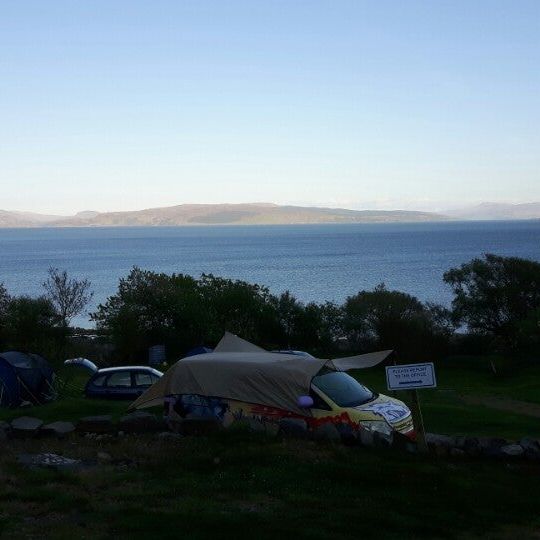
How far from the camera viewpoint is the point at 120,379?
21.9 metres

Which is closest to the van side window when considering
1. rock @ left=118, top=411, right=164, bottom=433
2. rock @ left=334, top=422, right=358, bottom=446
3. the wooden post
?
rock @ left=334, top=422, right=358, bottom=446

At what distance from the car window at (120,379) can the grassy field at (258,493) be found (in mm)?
9480

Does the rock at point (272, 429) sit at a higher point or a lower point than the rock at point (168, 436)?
higher

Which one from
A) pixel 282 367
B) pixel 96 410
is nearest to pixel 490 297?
pixel 96 410

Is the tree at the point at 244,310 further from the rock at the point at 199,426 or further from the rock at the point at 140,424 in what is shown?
the rock at the point at 199,426

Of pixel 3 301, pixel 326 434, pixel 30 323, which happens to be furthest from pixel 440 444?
pixel 3 301

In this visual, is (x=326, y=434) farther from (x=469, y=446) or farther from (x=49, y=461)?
(x=49, y=461)

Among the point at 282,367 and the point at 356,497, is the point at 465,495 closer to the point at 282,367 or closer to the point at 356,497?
the point at 356,497

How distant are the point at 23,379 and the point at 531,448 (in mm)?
13338

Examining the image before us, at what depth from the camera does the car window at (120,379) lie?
859 inches

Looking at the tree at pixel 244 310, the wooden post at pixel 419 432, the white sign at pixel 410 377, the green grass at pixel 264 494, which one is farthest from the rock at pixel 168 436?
the tree at pixel 244 310

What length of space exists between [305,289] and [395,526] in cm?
7513

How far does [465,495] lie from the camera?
9.36 meters

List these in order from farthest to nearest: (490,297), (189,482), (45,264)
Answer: (45,264) → (490,297) → (189,482)
